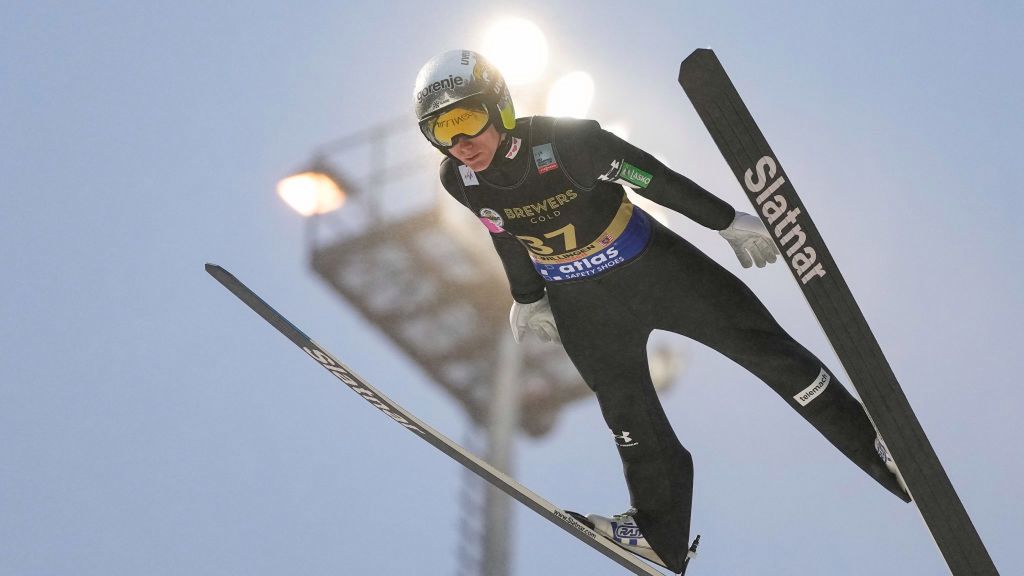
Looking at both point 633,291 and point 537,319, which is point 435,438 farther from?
point 633,291

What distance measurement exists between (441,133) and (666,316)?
3.61 ft

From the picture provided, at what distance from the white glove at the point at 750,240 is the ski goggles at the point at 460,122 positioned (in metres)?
1.02

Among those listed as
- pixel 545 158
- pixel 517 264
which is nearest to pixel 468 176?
pixel 545 158

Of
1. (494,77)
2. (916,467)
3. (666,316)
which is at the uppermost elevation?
(494,77)

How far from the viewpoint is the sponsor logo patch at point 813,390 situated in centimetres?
387

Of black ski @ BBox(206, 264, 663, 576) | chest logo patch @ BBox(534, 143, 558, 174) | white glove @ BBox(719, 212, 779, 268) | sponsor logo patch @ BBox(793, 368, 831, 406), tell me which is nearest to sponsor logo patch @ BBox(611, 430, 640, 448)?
black ski @ BBox(206, 264, 663, 576)

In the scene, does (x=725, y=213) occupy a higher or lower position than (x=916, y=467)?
higher

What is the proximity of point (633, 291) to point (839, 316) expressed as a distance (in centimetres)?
77

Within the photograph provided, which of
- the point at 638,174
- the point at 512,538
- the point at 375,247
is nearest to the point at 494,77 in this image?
the point at 638,174

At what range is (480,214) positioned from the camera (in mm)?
4016

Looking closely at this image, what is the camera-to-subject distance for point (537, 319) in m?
4.36

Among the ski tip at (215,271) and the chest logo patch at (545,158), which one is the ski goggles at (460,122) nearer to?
the chest logo patch at (545,158)

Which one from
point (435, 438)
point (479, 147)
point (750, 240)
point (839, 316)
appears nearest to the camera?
point (839, 316)

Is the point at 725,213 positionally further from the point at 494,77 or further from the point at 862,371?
the point at 494,77
